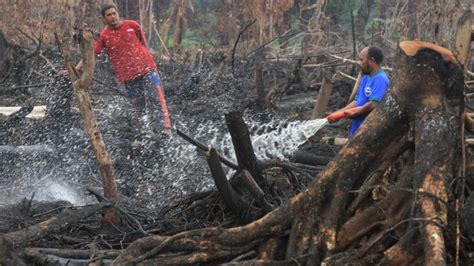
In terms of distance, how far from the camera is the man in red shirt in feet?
26.6

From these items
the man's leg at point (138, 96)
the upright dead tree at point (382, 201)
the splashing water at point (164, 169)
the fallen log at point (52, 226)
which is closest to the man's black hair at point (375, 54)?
the splashing water at point (164, 169)

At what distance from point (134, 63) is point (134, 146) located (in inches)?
39.9

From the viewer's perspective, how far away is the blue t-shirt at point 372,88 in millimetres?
5359

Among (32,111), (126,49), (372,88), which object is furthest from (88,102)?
(32,111)

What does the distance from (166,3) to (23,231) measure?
1949 cm

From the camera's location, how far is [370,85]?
216 inches

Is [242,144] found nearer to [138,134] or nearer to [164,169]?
[164,169]

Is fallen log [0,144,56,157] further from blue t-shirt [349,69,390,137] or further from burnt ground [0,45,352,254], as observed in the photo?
blue t-shirt [349,69,390,137]

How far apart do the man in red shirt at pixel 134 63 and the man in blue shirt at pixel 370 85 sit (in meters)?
3.36

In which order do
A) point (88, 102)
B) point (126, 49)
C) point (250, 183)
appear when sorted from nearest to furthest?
point (250, 183) → point (88, 102) → point (126, 49)

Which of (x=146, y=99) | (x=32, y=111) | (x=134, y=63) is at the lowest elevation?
(x=32, y=111)

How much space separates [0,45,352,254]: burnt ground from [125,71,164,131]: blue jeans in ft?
0.81

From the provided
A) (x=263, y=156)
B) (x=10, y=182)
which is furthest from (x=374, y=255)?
(x=10, y=182)

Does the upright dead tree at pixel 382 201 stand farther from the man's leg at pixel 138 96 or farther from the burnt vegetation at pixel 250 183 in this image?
the man's leg at pixel 138 96
